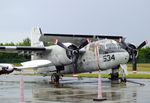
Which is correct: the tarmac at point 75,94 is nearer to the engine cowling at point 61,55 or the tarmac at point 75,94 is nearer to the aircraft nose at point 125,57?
the aircraft nose at point 125,57

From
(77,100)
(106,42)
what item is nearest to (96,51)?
(106,42)

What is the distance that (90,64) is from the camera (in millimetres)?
31344

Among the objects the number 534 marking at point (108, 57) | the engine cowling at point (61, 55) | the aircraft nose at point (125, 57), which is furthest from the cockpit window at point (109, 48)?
the engine cowling at point (61, 55)

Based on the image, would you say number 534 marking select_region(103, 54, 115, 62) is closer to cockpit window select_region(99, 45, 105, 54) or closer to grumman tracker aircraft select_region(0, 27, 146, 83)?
grumman tracker aircraft select_region(0, 27, 146, 83)

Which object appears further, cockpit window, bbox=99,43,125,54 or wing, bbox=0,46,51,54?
wing, bbox=0,46,51,54

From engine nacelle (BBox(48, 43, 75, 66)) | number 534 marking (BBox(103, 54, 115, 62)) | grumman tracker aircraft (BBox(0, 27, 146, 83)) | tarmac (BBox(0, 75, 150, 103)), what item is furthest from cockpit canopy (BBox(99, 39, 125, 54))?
tarmac (BBox(0, 75, 150, 103))

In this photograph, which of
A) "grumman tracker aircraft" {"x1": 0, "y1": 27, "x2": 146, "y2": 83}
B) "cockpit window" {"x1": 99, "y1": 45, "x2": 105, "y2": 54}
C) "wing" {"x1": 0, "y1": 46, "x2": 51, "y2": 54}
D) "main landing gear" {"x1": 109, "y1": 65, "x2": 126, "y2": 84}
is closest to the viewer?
"grumman tracker aircraft" {"x1": 0, "y1": 27, "x2": 146, "y2": 83}

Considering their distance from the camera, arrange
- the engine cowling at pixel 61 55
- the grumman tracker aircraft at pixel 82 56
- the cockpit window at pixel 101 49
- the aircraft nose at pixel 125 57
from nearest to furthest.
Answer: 1. the aircraft nose at pixel 125 57
2. the grumman tracker aircraft at pixel 82 56
3. the cockpit window at pixel 101 49
4. the engine cowling at pixel 61 55

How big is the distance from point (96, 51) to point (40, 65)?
476cm

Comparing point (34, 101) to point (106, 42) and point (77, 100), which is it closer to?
point (77, 100)

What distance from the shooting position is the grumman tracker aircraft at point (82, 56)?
30172mm

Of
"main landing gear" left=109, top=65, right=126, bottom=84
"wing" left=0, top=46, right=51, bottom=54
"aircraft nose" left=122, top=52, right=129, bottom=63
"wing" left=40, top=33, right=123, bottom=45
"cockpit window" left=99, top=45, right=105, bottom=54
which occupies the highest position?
"wing" left=40, top=33, right=123, bottom=45

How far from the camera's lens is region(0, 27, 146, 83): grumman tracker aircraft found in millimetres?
30172

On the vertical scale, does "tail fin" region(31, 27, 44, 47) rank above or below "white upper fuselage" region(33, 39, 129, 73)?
above
